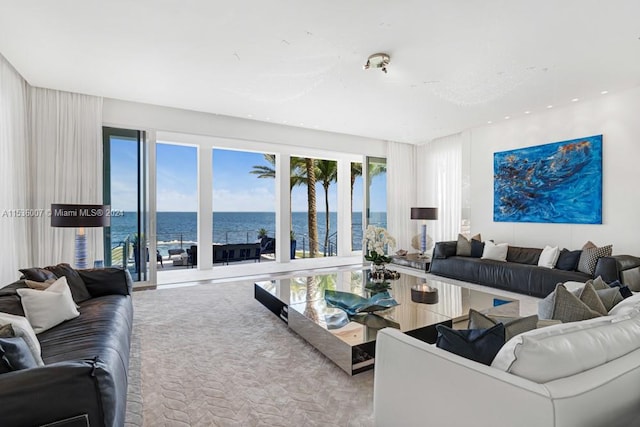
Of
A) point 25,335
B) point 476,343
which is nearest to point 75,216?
point 25,335

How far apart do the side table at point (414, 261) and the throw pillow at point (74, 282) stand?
498 centimetres

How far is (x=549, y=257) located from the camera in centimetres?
477

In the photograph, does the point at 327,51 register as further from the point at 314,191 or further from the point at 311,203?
the point at 311,203

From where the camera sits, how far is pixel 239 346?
9.53 feet

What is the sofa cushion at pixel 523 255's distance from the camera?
5234 mm

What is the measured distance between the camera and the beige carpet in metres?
1.94

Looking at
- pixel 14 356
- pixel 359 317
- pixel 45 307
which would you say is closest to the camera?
pixel 14 356

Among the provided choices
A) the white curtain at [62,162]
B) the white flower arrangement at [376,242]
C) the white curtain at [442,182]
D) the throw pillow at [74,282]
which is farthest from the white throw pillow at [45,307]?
the white curtain at [442,182]

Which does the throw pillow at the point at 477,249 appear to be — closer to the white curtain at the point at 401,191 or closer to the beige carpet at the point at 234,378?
the white curtain at the point at 401,191

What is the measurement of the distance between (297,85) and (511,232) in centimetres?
456

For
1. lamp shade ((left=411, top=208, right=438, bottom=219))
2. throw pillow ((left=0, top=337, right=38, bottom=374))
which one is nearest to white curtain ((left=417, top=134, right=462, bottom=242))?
lamp shade ((left=411, top=208, right=438, bottom=219))

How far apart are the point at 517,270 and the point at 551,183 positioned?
1.63 meters

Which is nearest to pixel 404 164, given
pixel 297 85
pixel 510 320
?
pixel 297 85

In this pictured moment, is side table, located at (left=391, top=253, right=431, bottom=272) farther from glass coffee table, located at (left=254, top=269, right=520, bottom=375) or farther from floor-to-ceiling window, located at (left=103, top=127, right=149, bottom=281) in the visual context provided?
floor-to-ceiling window, located at (left=103, top=127, right=149, bottom=281)
